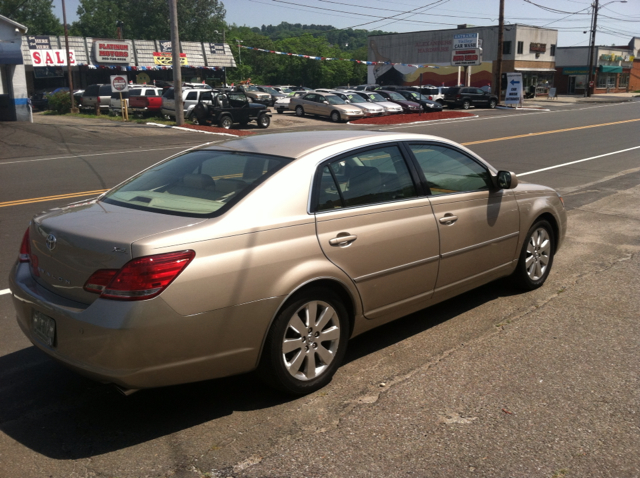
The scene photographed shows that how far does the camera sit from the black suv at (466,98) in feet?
151

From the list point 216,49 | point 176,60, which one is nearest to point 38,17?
point 216,49

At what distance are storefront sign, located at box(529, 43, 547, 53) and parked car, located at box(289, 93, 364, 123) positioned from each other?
138 feet

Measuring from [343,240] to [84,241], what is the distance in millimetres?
1576

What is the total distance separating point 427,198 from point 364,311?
105cm

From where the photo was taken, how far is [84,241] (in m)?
3.55

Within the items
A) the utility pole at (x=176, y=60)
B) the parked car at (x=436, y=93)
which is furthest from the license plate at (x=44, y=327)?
the parked car at (x=436, y=93)

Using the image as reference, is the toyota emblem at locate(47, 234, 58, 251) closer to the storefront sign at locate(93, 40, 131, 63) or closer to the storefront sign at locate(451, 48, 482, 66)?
the storefront sign at locate(451, 48, 482, 66)

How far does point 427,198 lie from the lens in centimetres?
481

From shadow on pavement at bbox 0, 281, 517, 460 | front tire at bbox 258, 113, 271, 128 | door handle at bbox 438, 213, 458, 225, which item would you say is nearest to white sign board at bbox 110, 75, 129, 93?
front tire at bbox 258, 113, 271, 128

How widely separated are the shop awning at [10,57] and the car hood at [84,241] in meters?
28.1

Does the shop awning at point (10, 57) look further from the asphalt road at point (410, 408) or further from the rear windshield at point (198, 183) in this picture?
the rear windshield at point (198, 183)

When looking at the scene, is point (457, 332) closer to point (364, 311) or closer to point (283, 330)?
point (364, 311)

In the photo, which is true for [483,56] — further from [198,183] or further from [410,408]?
[410,408]

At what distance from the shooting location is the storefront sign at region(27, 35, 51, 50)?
162 feet
